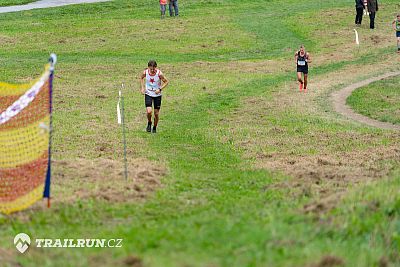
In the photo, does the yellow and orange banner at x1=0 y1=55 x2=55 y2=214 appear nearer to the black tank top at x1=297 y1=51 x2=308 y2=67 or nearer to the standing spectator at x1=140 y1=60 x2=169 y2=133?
the standing spectator at x1=140 y1=60 x2=169 y2=133

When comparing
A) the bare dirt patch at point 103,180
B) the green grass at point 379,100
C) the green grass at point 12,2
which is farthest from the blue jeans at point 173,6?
the bare dirt patch at point 103,180

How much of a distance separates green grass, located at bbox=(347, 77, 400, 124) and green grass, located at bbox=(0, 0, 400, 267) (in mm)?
1377

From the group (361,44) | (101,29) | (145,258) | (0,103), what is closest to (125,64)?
(101,29)

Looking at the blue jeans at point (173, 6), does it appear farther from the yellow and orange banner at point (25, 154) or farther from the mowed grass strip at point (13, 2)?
the yellow and orange banner at point (25, 154)

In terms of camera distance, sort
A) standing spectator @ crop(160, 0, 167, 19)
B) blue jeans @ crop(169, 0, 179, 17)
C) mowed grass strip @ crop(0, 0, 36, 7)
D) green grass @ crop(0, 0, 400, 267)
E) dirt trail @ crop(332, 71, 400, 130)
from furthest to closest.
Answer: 1. mowed grass strip @ crop(0, 0, 36, 7)
2. blue jeans @ crop(169, 0, 179, 17)
3. standing spectator @ crop(160, 0, 167, 19)
4. dirt trail @ crop(332, 71, 400, 130)
5. green grass @ crop(0, 0, 400, 267)

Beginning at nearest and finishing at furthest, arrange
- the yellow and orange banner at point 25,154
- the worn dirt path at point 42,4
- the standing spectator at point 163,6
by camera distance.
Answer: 1. the yellow and orange banner at point 25,154
2. the standing spectator at point 163,6
3. the worn dirt path at point 42,4

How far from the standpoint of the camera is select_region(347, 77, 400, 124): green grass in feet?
84.9

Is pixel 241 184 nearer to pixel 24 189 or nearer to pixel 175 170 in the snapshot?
pixel 175 170

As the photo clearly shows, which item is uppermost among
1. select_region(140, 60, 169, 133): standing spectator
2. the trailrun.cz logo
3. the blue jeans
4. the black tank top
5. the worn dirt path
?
the trailrun.cz logo

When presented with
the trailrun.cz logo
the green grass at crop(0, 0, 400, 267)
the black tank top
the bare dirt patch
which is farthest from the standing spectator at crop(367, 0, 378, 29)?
the trailrun.cz logo

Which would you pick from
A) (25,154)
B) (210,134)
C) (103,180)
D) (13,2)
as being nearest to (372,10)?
(13,2)

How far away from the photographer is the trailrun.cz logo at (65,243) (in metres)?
10.7

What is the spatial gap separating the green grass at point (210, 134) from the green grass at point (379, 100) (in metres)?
1.38

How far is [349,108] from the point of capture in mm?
28000
